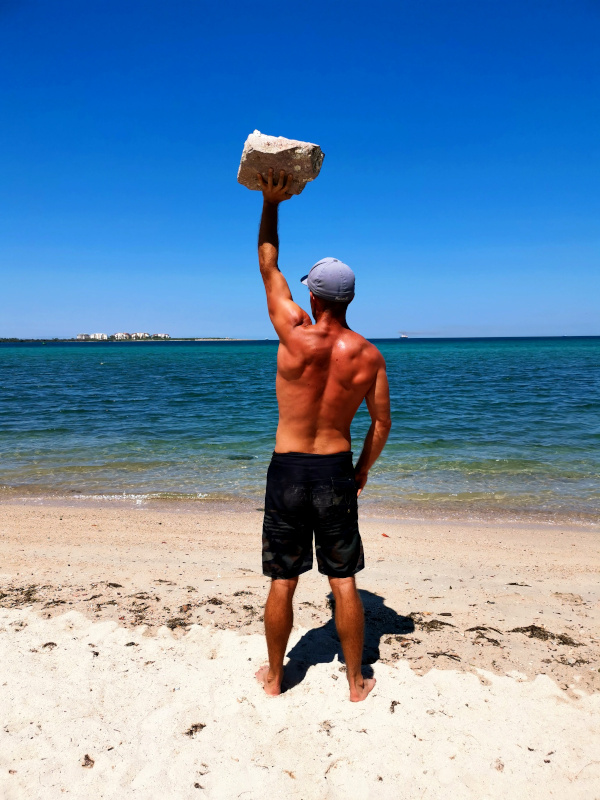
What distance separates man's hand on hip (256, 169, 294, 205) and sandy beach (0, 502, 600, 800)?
2828mm

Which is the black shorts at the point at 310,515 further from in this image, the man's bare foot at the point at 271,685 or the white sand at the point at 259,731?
the white sand at the point at 259,731

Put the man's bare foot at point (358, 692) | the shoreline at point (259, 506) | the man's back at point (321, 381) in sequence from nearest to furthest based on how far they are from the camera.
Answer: the man's back at point (321, 381)
the man's bare foot at point (358, 692)
the shoreline at point (259, 506)

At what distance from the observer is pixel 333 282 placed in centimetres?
285

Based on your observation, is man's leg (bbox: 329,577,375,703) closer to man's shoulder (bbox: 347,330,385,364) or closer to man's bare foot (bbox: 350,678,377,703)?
man's bare foot (bbox: 350,678,377,703)

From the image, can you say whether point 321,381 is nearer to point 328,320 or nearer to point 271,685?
point 328,320

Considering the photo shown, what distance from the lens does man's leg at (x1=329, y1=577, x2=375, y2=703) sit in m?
2.97

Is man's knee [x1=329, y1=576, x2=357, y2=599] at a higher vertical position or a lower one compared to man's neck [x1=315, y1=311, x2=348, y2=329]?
lower

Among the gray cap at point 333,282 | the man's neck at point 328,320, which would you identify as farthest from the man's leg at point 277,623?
the gray cap at point 333,282

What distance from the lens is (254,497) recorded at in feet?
26.6

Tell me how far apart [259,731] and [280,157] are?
120 inches

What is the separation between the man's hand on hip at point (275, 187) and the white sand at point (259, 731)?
2828 millimetres

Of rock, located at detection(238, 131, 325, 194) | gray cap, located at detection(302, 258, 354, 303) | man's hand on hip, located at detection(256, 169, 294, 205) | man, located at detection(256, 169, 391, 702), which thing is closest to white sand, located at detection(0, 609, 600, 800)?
man, located at detection(256, 169, 391, 702)

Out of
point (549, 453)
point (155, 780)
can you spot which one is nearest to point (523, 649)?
point (155, 780)

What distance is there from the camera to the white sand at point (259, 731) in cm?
239
